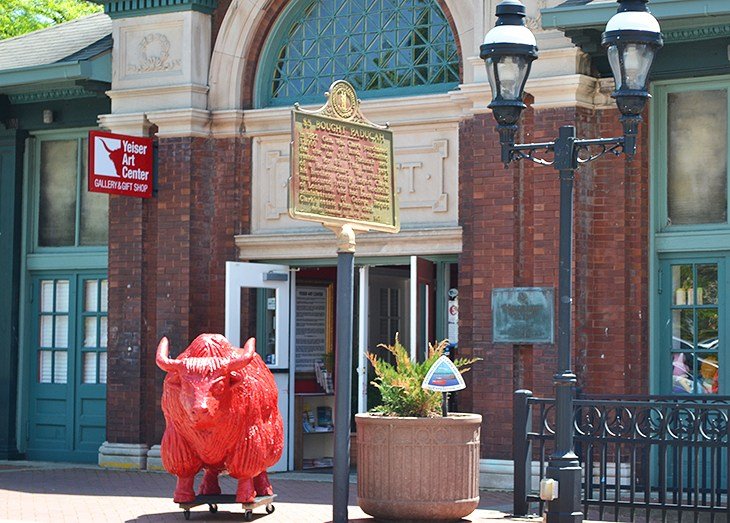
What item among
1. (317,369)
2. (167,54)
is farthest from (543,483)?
(167,54)

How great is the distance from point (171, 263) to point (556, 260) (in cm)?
472

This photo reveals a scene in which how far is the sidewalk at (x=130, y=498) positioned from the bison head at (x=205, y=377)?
3.80 ft

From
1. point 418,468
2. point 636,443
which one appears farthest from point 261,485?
point 636,443

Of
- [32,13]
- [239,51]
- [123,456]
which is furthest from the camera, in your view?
[32,13]

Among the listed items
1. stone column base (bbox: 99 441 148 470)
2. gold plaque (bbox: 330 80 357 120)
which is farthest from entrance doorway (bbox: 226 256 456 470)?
gold plaque (bbox: 330 80 357 120)

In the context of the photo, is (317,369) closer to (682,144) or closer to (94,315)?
(94,315)

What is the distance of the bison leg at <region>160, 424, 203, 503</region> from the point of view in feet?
38.1

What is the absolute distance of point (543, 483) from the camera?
1053 centimetres

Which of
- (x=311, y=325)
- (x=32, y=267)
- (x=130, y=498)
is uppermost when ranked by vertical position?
(x=32, y=267)

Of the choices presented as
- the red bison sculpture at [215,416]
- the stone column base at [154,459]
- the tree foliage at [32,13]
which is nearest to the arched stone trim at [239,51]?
the stone column base at [154,459]

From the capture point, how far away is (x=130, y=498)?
45.0ft

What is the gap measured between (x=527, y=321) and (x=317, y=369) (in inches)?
148

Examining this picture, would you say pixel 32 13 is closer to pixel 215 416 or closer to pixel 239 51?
pixel 239 51

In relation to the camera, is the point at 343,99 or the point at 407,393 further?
the point at 407,393
